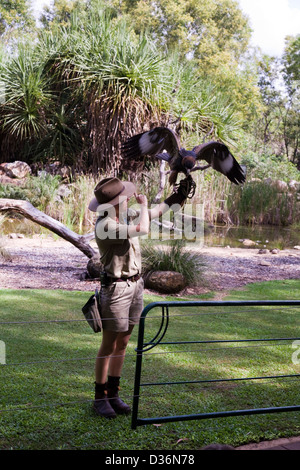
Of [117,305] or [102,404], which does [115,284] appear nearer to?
[117,305]

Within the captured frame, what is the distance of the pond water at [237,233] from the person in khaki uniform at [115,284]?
26.6 ft

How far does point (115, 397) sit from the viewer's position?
127 inches

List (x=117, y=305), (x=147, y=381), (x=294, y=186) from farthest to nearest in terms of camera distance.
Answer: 1. (x=294, y=186)
2. (x=147, y=381)
3. (x=117, y=305)

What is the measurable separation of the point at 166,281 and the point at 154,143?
399 cm

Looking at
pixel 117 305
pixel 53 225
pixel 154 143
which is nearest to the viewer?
pixel 117 305

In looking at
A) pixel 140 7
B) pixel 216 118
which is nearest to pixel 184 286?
pixel 216 118

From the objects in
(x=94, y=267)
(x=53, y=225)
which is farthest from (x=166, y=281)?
(x=53, y=225)

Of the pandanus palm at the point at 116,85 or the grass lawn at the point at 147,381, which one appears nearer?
the grass lawn at the point at 147,381

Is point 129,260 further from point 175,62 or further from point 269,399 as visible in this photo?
point 175,62

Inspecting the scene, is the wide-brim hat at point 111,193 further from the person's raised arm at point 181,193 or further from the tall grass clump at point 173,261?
the tall grass clump at point 173,261

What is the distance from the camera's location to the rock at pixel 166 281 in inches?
280

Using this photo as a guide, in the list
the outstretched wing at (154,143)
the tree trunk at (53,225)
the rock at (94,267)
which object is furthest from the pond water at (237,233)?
the outstretched wing at (154,143)

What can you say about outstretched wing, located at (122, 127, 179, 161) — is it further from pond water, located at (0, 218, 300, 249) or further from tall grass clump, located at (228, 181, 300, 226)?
tall grass clump, located at (228, 181, 300, 226)

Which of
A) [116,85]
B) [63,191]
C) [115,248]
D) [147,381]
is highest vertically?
[116,85]
